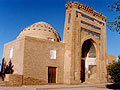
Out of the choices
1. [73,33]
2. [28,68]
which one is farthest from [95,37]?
[28,68]

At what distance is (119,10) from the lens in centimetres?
936

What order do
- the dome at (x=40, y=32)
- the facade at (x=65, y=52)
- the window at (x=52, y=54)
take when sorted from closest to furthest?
the facade at (x=65, y=52), the window at (x=52, y=54), the dome at (x=40, y=32)

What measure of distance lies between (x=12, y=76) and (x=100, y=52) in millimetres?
12281

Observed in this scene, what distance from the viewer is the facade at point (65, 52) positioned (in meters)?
15.5

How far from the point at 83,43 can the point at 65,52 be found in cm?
410

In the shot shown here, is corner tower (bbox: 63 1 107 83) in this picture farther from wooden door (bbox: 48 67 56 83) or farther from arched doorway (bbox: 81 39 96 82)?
wooden door (bbox: 48 67 56 83)

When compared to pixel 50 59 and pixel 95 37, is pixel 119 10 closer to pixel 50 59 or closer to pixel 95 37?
pixel 50 59

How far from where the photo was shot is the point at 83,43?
21.2 metres

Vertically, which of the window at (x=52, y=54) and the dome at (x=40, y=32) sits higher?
the dome at (x=40, y=32)

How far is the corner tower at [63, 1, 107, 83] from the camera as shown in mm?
17625

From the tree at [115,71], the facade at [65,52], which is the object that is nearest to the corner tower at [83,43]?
the facade at [65,52]

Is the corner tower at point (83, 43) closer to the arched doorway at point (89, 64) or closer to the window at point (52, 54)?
the arched doorway at point (89, 64)

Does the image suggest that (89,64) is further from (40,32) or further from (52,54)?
(40,32)

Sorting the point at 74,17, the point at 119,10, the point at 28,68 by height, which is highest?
the point at 74,17
